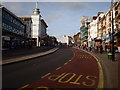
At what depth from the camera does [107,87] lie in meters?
6.14

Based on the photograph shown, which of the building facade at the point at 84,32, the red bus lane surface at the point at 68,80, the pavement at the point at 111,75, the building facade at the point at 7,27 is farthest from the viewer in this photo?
the building facade at the point at 84,32

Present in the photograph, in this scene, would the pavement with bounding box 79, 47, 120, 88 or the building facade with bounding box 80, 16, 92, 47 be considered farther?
the building facade with bounding box 80, 16, 92, 47

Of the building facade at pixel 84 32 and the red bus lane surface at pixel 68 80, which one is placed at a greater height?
the building facade at pixel 84 32

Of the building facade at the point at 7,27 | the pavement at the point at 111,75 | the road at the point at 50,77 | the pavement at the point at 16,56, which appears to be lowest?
the pavement at the point at 16,56

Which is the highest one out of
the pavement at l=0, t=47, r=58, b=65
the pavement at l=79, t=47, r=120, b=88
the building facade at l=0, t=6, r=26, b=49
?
the building facade at l=0, t=6, r=26, b=49

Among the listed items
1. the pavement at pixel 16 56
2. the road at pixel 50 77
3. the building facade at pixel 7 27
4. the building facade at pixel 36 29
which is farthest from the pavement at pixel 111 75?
the building facade at pixel 36 29

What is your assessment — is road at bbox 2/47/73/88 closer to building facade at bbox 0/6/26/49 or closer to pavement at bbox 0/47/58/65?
pavement at bbox 0/47/58/65

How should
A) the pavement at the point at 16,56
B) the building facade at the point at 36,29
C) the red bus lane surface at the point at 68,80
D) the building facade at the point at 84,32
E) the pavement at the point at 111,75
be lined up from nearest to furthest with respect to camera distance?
the pavement at the point at 111,75 → the red bus lane surface at the point at 68,80 → the pavement at the point at 16,56 → the building facade at the point at 84,32 → the building facade at the point at 36,29

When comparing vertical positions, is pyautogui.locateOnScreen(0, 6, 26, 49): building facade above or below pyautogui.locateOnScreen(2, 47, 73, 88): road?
above

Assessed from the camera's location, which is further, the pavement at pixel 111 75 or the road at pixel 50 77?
the road at pixel 50 77

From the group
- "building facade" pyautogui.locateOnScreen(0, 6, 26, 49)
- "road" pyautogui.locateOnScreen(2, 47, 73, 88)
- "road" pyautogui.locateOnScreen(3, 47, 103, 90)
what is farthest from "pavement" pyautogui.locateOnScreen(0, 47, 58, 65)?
"building facade" pyautogui.locateOnScreen(0, 6, 26, 49)

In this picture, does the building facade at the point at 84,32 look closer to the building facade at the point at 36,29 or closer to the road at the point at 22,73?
the building facade at the point at 36,29

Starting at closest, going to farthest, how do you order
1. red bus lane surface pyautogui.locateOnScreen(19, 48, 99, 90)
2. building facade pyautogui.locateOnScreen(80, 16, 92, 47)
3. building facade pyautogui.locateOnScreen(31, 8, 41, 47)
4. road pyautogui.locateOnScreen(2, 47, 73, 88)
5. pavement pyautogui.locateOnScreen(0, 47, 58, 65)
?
red bus lane surface pyautogui.locateOnScreen(19, 48, 99, 90) < road pyautogui.locateOnScreen(2, 47, 73, 88) < pavement pyautogui.locateOnScreen(0, 47, 58, 65) < building facade pyautogui.locateOnScreen(80, 16, 92, 47) < building facade pyautogui.locateOnScreen(31, 8, 41, 47)

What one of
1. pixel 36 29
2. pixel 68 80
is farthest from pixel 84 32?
pixel 68 80
